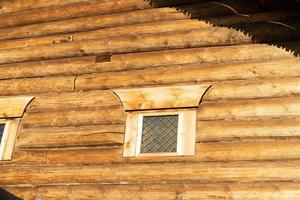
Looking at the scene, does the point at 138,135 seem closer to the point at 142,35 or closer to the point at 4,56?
the point at 142,35

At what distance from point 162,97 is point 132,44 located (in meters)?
1.17

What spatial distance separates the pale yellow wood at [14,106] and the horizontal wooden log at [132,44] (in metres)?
0.79

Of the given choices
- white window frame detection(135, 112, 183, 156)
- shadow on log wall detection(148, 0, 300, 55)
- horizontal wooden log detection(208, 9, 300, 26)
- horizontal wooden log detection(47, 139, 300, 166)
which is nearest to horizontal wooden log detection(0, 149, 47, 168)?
horizontal wooden log detection(47, 139, 300, 166)

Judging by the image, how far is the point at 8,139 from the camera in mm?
7160

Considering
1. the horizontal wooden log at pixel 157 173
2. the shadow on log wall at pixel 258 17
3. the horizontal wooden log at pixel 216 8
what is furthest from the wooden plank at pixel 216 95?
the horizontal wooden log at pixel 216 8

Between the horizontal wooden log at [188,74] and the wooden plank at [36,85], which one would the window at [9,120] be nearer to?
the wooden plank at [36,85]

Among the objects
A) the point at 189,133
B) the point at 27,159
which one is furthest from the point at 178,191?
the point at 27,159

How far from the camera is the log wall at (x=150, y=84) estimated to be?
5922 mm

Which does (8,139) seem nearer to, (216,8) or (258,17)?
(216,8)

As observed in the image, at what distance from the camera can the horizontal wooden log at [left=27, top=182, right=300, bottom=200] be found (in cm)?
556

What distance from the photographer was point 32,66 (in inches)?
305

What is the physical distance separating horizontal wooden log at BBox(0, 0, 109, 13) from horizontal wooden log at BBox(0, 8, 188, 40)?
380mm

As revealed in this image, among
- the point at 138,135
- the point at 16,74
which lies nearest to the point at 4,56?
the point at 16,74

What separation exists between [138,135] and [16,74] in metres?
2.57
